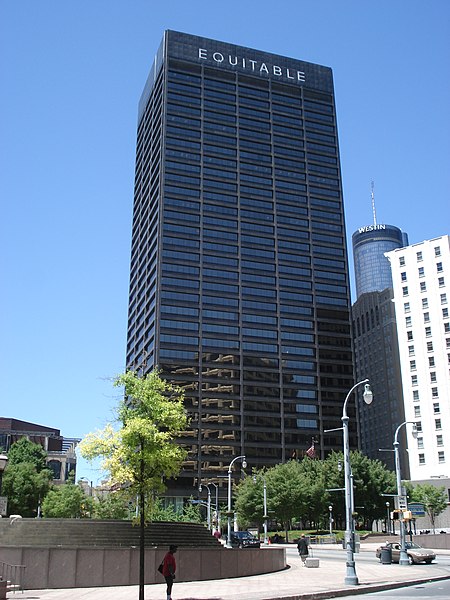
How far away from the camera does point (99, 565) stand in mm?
27469

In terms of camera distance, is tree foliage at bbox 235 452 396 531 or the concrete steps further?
tree foliage at bbox 235 452 396 531

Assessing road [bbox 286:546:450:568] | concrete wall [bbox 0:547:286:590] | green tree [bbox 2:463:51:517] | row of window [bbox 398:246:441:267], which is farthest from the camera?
row of window [bbox 398:246:441:267]

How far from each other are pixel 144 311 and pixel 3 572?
122 metres

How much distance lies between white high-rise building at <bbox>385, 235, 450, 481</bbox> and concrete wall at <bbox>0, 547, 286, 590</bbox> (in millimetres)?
82162

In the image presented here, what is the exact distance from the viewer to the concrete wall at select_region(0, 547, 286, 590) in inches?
1044

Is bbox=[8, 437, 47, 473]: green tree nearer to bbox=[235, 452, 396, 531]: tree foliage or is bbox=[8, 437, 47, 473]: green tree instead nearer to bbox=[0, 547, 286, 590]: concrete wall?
bbox=[235, 452, 396, 531]: tree foliage

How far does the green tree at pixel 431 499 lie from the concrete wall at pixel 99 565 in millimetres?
74050

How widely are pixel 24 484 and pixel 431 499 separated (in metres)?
58.7

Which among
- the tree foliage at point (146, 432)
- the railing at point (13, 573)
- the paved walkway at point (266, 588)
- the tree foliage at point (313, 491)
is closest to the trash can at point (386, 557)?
the paved walkway at point (266, 588)

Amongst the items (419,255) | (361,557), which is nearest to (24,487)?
(361,557)

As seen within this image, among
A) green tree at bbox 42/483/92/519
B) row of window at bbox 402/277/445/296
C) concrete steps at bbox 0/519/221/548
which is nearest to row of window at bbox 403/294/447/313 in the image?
row of window at bbox 402/277/445/296

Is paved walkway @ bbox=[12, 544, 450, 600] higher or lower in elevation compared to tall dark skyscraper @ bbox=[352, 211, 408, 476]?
lower

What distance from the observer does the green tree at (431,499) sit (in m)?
96.8

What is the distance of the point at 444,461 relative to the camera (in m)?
107
